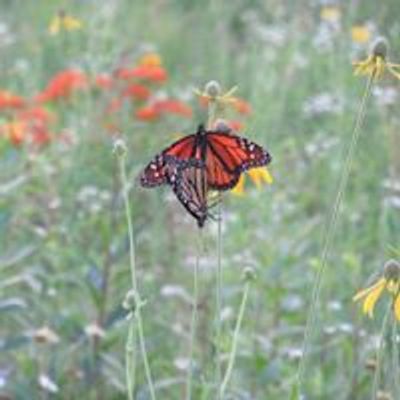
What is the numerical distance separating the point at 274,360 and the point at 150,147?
130 cm

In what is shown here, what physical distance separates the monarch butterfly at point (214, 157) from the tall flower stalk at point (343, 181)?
139mm

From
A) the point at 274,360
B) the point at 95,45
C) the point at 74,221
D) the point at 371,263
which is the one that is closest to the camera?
the point at 274,360

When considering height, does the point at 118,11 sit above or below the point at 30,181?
above

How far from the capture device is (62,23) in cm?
442

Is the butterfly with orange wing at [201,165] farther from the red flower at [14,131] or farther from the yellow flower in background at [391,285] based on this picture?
the red flower at [14,131]

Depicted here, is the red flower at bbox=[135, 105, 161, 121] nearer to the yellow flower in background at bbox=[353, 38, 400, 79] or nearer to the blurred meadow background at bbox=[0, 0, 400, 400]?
the blurred meadow background at bbox=[0, 0, 400, 400]

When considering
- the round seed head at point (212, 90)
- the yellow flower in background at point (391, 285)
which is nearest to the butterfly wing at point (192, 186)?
the round seed head at point (212, 90)

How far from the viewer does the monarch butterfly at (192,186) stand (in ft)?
5.72

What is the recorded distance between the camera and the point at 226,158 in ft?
5.87

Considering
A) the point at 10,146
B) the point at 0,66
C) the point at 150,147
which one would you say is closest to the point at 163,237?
the point at 150,147

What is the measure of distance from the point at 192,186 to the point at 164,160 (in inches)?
2.4

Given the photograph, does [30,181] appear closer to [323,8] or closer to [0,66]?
[0,66]

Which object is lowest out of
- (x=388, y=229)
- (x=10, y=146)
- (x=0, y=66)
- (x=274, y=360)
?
(x=274, y=360)

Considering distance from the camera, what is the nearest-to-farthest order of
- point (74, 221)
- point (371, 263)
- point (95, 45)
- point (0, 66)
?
point (74, 221) < point (371, 263) < point (95, 45) < point (0, 66)
